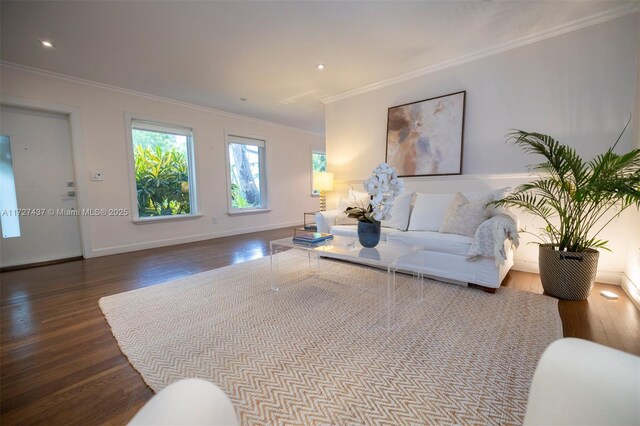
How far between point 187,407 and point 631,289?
3.31m

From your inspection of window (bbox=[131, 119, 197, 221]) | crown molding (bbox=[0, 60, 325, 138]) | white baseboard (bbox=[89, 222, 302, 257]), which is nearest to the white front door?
white baseboard (bbox=[89, 222, 302, 257])

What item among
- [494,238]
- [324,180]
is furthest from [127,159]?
[494,238]

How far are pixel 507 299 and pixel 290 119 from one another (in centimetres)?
488

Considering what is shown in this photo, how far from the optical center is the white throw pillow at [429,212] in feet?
9.32

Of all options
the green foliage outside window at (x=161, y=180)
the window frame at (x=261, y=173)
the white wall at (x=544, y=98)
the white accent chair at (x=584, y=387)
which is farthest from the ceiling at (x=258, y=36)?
→ the white accent chair at (x=584, y=387)

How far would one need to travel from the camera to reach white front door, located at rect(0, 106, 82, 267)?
3174mm

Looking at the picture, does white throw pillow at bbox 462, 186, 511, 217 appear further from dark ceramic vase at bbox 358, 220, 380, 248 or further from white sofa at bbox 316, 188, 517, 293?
dark ceramic vase at bbox 358, 220, 380, 248

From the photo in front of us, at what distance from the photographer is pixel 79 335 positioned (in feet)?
5.63

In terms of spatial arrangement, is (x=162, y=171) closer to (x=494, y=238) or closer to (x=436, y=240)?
(x=436, y=240)

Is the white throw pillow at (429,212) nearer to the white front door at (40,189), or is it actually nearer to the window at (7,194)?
the white front door at (40,189)

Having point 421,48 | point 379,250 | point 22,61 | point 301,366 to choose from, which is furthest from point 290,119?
point 301,366

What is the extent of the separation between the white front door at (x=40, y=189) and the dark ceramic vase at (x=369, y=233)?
3.98m

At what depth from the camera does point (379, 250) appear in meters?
2.07

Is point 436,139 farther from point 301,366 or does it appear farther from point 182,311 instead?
point 182,311
